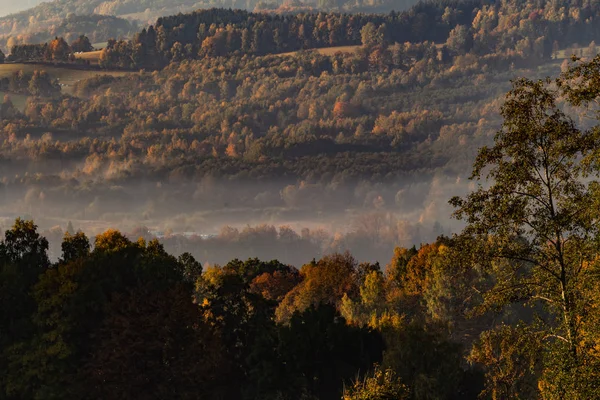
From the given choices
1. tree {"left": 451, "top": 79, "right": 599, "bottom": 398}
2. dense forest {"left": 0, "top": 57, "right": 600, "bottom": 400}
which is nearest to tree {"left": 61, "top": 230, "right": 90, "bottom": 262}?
dense forest {"left": 0, "top": 57, "right": 600, "bottom": 400}

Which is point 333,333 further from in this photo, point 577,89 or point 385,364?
point 577,89

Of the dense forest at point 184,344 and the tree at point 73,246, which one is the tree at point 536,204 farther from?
the tree at point 73,246

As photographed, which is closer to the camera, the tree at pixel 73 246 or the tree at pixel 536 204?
the tree at pixel 536 204

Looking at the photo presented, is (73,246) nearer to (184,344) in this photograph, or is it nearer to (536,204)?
(184,344)

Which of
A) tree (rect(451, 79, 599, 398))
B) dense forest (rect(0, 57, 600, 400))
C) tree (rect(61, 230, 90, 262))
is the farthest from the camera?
tree (rect(61, 230, 90, 262))

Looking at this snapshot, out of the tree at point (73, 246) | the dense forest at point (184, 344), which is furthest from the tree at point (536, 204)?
the tree at point (73, 246)

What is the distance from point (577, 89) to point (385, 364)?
1496 inches

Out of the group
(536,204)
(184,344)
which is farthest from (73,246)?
(536,204)

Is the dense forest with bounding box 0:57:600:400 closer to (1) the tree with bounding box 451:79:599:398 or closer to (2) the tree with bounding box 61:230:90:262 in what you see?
(2) the tree with bounding box 61:230:90:262

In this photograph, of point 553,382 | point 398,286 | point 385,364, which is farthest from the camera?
point 398,286

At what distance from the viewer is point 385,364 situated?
74938 millimetres

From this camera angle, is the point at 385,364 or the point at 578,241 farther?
the point at 385,364

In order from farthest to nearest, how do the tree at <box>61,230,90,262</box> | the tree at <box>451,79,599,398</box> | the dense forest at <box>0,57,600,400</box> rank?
the tree at <box>61,230,90,262</box>, the dense forest at <box>0,57,600,400</box>, the tree at <box>451,79,599,398</box>

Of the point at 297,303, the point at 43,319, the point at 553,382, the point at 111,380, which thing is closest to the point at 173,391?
the point at 111,380
